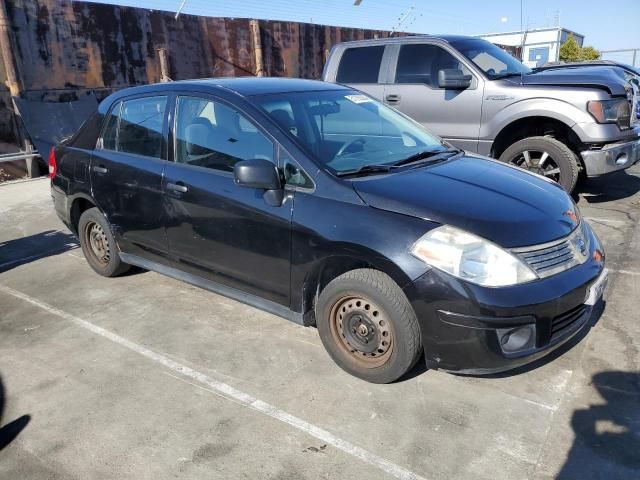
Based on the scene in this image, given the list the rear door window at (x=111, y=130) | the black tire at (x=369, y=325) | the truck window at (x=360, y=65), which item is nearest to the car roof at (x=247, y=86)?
the rear door window at (x=111, y=130)

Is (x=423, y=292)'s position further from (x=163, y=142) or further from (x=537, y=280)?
(x=163, y=142)

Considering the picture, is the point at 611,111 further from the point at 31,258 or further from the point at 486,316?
the point at 31,258

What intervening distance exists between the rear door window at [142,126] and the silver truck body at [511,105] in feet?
12.2

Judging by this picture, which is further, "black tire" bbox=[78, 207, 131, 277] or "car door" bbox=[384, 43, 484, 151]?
"car door" bbox=[384, 43, 484, 151]

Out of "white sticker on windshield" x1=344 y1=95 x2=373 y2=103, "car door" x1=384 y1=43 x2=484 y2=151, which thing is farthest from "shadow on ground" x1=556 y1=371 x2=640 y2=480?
"car door" x1=384 y1=43 x2=484 y2=151

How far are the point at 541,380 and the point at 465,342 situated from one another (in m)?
0.72

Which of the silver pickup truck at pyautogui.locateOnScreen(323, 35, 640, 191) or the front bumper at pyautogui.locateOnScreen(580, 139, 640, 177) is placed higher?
the silver pickup truck at pyautogui.locateOnScreen(323, 35, 640, 191)

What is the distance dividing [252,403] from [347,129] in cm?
197

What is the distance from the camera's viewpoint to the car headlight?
2.67m

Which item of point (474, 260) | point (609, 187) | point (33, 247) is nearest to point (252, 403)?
point (474, 260)

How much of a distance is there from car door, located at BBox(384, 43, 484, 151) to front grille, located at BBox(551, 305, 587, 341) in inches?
157

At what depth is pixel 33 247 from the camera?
5.99 m

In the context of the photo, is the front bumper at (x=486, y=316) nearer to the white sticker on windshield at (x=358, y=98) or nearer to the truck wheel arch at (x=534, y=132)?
the white sticker on windshield at (x=358, y=98)

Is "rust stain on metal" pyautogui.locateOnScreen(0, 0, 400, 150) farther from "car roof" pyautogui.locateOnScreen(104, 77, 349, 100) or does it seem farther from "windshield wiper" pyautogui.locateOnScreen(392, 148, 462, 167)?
"windshield wiper" pyautogui.locateOnScreen(392, 148, 462, 167)
